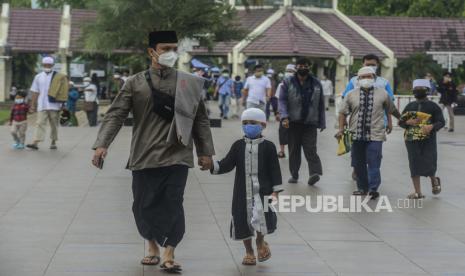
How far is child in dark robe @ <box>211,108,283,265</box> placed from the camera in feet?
28.9

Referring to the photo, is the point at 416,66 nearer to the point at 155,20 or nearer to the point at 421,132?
the point at 155,20

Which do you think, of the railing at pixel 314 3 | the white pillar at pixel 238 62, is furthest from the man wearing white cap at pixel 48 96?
the railing at pixel 314 3

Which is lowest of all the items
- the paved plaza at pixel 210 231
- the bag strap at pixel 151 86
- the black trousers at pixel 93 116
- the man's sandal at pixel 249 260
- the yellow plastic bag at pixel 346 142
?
the black trousers at pixel 93 116

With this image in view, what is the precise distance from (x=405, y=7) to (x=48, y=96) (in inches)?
1964

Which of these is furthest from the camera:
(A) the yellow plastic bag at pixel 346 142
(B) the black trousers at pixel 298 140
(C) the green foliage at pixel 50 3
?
(C) the green foliage at pixel 50 3

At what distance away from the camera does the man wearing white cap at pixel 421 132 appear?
43.9 ft

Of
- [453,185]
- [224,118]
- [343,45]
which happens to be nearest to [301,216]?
[453,185]

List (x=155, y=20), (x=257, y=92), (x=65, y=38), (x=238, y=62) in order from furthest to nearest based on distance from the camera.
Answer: (x=65, y=38) → (x=238, y=62) → (x=155, y=20) → (x=257, y=92)

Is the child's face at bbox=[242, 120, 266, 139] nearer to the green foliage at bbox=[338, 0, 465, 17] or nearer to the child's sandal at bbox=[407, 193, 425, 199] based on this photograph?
the child's sandal at bbox=[407, 193, 425, 199]

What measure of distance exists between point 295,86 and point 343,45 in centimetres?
3493

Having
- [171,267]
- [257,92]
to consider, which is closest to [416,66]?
[257,92]

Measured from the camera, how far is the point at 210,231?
34.6 ft

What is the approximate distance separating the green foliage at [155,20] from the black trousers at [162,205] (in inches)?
845

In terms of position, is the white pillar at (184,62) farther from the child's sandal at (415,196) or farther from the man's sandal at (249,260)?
the man's sandal at (249,260)
